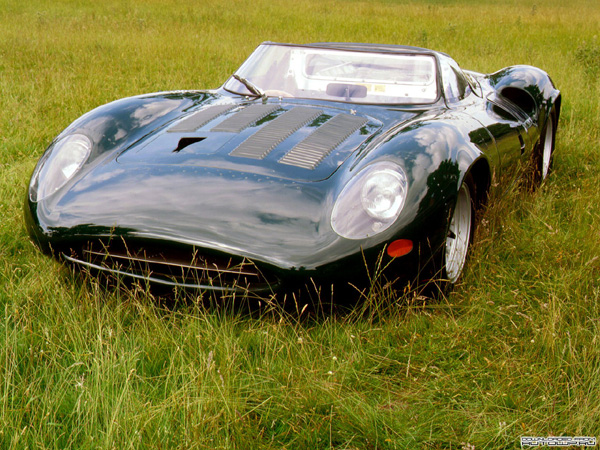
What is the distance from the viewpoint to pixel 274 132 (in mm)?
2916

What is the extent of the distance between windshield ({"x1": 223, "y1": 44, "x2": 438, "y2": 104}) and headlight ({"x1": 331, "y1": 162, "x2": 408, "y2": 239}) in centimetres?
118

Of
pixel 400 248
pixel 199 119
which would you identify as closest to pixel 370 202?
pixel 400 248

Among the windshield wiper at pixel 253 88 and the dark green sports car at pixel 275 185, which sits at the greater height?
the windshield wiper at pixel 253 88

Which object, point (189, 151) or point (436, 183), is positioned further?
point (189, 151)

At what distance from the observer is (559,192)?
Answer: 13.4 feet

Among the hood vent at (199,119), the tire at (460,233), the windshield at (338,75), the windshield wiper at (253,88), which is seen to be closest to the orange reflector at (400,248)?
the tire at (460,233)

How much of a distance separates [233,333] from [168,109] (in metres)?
1.75

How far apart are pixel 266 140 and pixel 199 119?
1.86 ft

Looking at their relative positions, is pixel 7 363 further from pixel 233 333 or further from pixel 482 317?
pixel 482 317

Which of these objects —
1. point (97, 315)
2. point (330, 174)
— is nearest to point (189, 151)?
point (330, 174)

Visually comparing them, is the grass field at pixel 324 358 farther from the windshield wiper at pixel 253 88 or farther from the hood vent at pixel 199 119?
the windshield wiper at pixel 253 88

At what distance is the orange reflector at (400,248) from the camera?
89.2 inches

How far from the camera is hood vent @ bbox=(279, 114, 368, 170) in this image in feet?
8.64

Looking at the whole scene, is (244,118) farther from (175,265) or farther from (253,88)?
(175,265)
